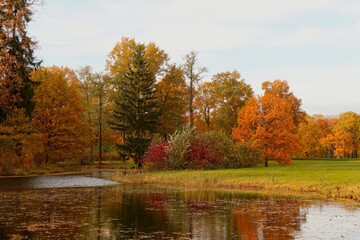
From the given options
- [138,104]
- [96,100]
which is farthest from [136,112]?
[96,100]

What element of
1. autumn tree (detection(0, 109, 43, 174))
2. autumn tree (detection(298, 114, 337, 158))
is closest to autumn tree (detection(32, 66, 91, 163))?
autumn tree (detection(0, 109, 43, 174))

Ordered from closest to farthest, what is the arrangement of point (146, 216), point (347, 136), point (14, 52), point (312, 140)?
point (146, 216) → point (14, 52) → point (347, 136) → point (312, 140)

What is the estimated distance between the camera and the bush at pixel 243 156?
4553cm

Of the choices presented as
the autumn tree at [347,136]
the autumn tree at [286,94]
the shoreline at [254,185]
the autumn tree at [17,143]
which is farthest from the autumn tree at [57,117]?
the autumn tree at [347,136]

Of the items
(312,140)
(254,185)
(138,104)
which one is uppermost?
(138,104)

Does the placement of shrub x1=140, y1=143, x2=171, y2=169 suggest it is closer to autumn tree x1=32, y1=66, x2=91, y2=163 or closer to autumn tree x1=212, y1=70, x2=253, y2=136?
autumn tree x1=32, y1=66, x2=91, y2=163

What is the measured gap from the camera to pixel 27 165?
48188 millimetres

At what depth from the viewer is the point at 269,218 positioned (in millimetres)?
18203

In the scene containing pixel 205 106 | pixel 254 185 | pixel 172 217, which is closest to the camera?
pixel 172 217

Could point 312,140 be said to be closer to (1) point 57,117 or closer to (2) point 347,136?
(2) point 347,136

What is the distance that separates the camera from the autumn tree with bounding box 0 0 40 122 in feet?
110

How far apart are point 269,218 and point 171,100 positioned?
4717cm

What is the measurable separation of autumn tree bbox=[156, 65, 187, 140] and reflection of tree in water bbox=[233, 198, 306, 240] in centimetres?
3990

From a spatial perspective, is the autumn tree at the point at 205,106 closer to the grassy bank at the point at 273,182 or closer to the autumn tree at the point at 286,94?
the autumn tree at the point at 286,94
